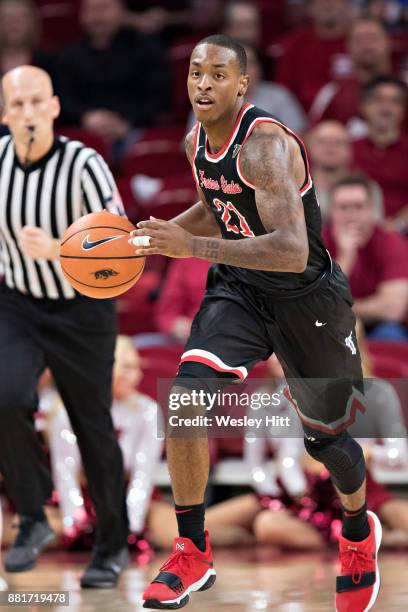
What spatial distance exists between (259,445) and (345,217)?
1.56 metres

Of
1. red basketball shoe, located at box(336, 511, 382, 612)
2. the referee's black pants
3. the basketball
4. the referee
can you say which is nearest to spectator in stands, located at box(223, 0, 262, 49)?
the referee

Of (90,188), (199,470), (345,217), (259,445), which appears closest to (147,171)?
(345,217)

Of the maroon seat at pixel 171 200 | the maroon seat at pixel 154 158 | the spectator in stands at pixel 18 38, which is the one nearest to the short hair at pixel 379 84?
the maroon seat at pixel 171 200

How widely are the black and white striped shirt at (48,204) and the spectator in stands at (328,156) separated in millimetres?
2836

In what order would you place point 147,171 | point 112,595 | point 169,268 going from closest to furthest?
point 112,595 → point 169,268 → point 147,171

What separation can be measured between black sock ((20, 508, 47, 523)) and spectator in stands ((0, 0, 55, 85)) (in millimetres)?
4597

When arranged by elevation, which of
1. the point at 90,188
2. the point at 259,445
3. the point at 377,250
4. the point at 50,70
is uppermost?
the point at 90,188

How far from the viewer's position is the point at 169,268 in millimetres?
7660

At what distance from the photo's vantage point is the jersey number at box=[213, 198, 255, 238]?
4.09 metres

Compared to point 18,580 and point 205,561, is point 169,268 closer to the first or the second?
point 18,580

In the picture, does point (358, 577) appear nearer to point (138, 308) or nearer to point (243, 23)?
point (138, 308)

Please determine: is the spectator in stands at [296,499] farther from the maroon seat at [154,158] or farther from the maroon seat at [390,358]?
the maroon seat at [154,158]

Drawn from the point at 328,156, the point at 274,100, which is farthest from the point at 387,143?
the point at 274,100

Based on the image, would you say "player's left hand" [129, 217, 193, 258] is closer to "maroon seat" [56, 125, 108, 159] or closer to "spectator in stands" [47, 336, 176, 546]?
"spectator in stands" [47, 336, 176, 546]
